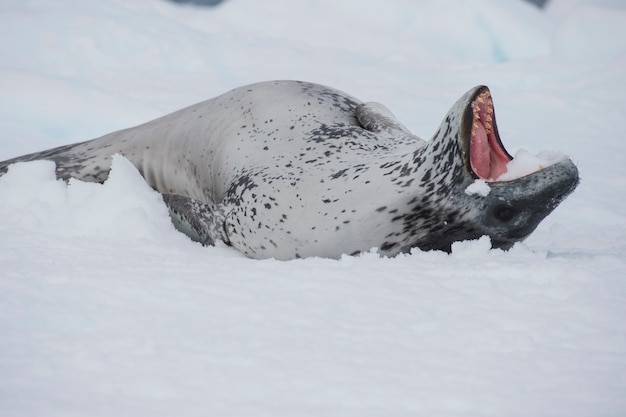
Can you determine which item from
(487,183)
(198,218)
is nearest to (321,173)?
(198,218)

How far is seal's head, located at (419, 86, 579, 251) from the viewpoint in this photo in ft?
7.60

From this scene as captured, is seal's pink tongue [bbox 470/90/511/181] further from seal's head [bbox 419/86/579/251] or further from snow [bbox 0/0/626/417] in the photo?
snow [bbox 0/0/626/417]

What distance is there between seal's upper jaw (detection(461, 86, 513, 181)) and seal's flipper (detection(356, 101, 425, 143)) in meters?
0.69

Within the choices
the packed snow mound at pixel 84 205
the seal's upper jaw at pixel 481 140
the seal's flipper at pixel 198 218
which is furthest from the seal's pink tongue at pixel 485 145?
the packed snow mound at pixel 84 205

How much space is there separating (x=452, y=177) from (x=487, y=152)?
0.42ft

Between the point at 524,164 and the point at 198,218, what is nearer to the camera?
the point at 524,164

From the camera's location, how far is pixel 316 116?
10.3 ft

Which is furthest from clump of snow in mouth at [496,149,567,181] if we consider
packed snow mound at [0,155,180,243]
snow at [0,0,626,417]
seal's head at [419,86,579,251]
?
packed snow mound at [0,155,180,243]

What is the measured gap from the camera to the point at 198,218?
2951mm

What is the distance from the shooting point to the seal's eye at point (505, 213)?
2365mm

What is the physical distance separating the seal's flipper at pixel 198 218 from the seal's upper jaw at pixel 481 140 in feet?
2.95

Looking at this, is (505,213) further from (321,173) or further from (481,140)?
(321,173)

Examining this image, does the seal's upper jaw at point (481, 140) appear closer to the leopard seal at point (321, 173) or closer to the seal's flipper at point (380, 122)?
the leopard seal at point (321, 173)

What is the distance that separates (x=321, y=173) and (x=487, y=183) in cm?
60
